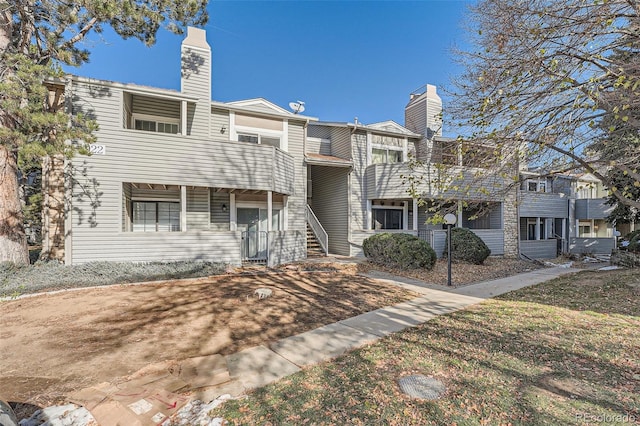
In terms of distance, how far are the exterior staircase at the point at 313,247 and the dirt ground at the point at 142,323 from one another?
5.49 m

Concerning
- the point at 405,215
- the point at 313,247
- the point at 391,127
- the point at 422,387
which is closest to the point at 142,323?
the point at 422,387

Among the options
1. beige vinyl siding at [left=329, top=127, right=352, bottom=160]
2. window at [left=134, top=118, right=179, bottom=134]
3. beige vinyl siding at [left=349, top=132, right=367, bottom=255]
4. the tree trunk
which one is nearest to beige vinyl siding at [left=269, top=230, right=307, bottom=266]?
beige vinyl siding at [left=349, top=132, right=367, bottom=255]

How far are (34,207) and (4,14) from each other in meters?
5.87

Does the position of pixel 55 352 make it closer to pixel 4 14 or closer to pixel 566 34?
pixel 566 34

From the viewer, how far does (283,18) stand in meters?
14.9

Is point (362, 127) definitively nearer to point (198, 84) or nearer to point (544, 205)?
point (198, 84)

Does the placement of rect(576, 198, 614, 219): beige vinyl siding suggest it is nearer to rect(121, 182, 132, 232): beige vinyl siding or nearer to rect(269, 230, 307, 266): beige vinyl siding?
rect(269, 230, 307, 266): beige vinyl siding

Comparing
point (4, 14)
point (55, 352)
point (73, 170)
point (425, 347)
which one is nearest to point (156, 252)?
point (73, 170)

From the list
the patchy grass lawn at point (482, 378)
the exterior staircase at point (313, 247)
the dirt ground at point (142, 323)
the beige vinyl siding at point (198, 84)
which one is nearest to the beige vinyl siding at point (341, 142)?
the exterior staircase at point (313, 247)

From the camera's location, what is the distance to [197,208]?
463 inches

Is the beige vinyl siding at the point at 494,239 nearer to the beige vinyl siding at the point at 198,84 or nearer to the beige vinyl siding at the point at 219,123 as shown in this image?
the beige vinyl siding at the point at 219,123

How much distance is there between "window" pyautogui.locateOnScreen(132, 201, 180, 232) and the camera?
37.1 feet

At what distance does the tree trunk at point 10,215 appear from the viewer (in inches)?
330

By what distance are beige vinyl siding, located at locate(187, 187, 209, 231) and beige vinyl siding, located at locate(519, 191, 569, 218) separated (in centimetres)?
1733
